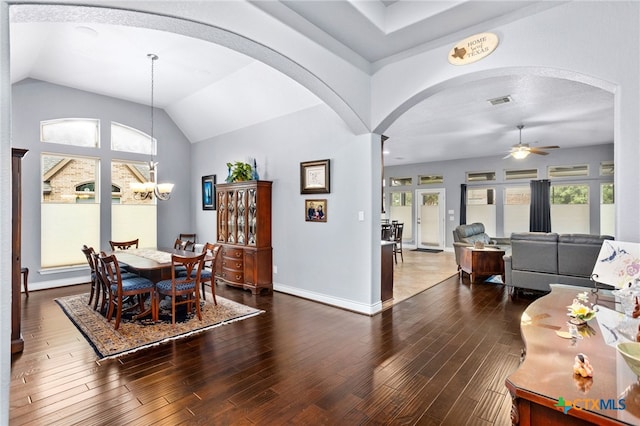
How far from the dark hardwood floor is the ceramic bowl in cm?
123

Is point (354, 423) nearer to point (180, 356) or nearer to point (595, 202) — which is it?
point (180, 356)

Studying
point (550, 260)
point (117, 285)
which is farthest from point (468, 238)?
point (117, 285)

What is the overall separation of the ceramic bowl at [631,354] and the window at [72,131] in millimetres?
7390

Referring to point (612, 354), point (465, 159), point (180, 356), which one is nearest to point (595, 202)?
point (465, 159)

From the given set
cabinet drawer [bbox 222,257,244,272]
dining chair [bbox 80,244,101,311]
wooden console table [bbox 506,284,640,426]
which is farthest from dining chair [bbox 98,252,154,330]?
wooden console table [bbox 506,284,640,426]

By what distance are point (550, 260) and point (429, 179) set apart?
625cm

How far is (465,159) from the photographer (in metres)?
9.84

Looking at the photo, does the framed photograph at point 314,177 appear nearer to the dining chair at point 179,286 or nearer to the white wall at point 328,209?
the white wall at point 328,209

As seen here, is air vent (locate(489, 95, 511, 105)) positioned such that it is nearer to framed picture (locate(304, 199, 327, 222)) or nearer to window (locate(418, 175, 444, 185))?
framed picture (locate(304, 199, 327, 222))

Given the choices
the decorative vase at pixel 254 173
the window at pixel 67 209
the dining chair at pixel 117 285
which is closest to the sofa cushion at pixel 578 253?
the decorative vase at pixel 254 173

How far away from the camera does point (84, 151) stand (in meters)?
5.75

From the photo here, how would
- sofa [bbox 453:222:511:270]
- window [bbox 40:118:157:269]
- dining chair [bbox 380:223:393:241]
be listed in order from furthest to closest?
1. dining chair [bbox 380:223:393:241]
2. sofa [bbox 453:222:511:270]
3. window [bbox 40:118:157:269]

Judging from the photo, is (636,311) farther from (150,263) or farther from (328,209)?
(150,263)

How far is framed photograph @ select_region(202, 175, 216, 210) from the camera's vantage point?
671cm
